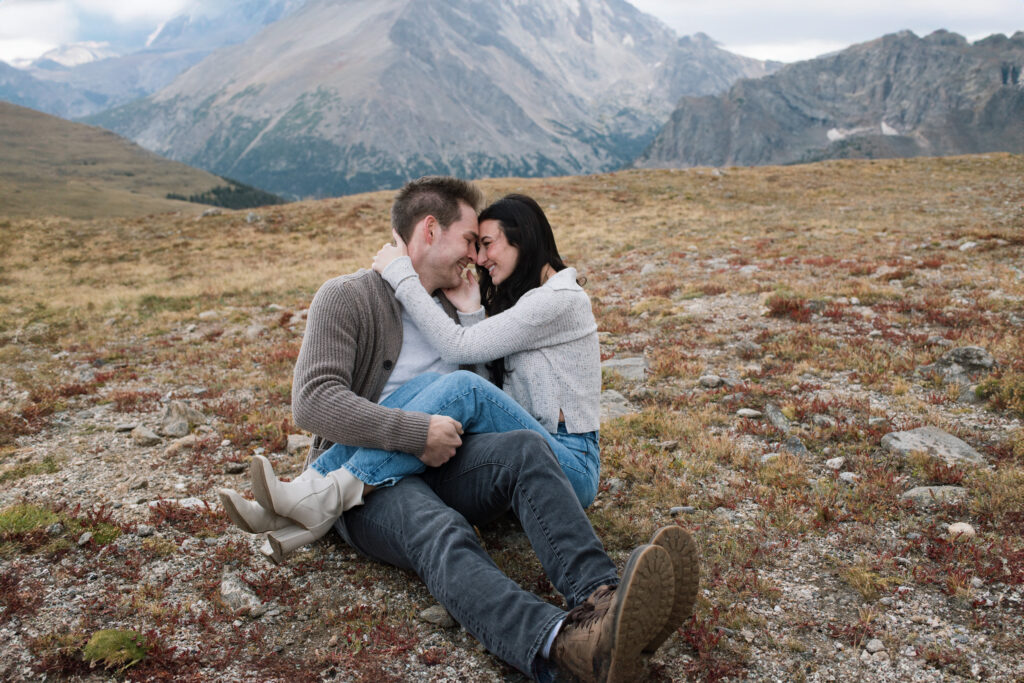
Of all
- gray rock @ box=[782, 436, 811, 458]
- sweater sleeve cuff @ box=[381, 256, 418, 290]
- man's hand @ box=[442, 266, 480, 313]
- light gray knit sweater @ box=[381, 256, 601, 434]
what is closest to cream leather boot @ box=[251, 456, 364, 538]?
light gray knit sweater @ box=[381, 256, 601, 434]

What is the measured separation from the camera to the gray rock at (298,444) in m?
8.55

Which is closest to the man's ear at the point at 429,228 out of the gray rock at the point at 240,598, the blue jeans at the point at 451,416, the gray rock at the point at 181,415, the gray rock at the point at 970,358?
the blue jeans at the point at 451,416

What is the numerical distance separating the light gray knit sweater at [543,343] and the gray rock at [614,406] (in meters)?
3.16

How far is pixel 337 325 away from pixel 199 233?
39.3 metres

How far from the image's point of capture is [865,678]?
13.4ft


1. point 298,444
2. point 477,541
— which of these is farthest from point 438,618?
point 298,444

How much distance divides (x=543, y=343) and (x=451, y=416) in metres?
1.18

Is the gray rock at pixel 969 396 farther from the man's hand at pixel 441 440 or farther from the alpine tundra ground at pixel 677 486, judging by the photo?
the man's hand at pixel 441 440

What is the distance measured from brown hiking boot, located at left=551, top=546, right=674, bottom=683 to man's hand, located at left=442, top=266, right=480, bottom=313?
360 centimetres

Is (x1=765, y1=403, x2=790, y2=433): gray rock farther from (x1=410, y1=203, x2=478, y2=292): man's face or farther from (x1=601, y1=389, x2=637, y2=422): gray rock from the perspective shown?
(x1=410, y1=203, x2=478, y2=292): man's face

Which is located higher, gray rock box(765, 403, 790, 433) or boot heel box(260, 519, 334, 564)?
boot heel box(260, 519, 334, 564)

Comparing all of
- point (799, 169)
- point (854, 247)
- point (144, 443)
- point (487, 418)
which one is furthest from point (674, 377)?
point (799, 169)

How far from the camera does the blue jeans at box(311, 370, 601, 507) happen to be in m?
4.96

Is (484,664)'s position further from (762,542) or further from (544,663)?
(762,542)
